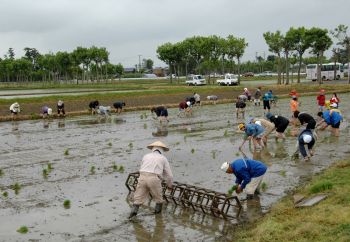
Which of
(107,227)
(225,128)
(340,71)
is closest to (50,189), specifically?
(107,227)

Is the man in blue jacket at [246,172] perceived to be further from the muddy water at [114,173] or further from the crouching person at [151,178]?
the crouching person at [151,178]

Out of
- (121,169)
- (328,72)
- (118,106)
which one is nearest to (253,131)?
(121,169)

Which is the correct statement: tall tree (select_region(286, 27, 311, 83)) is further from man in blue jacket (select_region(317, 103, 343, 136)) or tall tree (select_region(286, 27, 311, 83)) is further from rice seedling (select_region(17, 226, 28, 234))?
rice seedling (select_region(17, 226, 28, 234))

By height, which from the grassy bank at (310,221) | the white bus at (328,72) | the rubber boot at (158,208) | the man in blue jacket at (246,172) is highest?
the white bus at (328,72)

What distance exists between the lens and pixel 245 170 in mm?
9570

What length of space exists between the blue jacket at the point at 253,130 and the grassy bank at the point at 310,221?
192 inches

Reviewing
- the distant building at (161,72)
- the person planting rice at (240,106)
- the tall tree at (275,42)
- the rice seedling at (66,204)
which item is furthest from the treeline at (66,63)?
the rice seedling at (66,204)

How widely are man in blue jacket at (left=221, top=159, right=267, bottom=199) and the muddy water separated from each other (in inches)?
13.4

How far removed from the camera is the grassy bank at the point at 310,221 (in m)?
7.38

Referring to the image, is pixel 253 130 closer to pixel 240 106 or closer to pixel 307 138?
pixel 307 138

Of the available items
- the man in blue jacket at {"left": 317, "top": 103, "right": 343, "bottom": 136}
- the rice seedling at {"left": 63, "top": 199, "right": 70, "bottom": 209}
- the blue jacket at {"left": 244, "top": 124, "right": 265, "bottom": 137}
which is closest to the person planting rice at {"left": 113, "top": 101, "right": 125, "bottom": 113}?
the man in blue jacket at {"left": 317, "top": 103, "right": 343, "bottom": 136}

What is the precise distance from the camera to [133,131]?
22094mm

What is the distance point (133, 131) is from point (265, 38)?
40.9 meters

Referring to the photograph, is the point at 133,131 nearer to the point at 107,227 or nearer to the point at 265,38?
the point at 107,227
